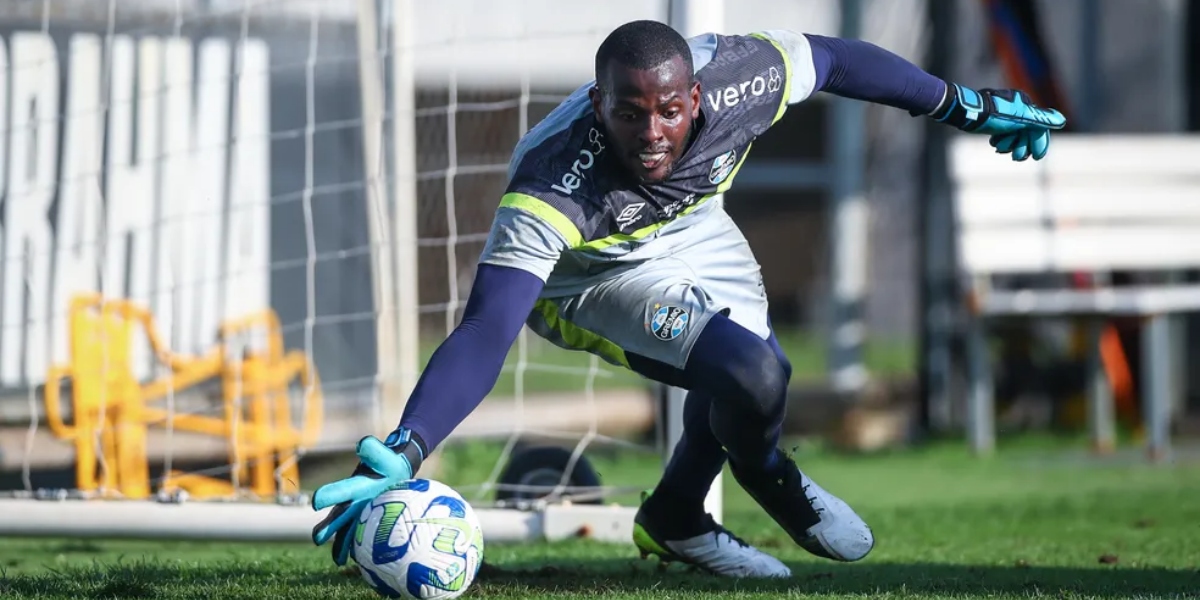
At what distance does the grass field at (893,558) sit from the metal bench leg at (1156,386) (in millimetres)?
292

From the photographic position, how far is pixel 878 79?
15.2ft

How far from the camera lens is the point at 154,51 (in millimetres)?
7273

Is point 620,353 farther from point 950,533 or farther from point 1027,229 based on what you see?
point 1027,229

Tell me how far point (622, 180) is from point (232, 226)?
4.10 m

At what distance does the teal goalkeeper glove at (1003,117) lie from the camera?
15.1 feet

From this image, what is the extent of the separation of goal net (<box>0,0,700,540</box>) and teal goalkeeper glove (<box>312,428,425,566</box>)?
2.88 metres

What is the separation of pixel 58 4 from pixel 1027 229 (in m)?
5.67

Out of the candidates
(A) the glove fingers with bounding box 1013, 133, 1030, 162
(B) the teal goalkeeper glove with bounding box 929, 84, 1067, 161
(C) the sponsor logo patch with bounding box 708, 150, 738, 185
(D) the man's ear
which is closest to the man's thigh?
(C) the sponsor logo patch with bounding box 708, 150, 738, 185

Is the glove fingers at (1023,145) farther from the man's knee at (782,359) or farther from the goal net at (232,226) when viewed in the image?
the goal net at (232,226)

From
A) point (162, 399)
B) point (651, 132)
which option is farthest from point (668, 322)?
point (162, 399)

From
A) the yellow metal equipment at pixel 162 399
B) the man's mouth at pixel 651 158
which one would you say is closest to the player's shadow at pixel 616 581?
the man's mouth at pixel 651 158

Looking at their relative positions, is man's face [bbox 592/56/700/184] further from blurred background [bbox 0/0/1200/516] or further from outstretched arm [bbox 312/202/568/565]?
blurred background [bbox 0/0/1200/516]

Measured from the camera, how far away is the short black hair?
388 cm

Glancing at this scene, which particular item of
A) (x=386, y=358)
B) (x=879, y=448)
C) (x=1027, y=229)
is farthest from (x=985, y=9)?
(x=386, y=358)
